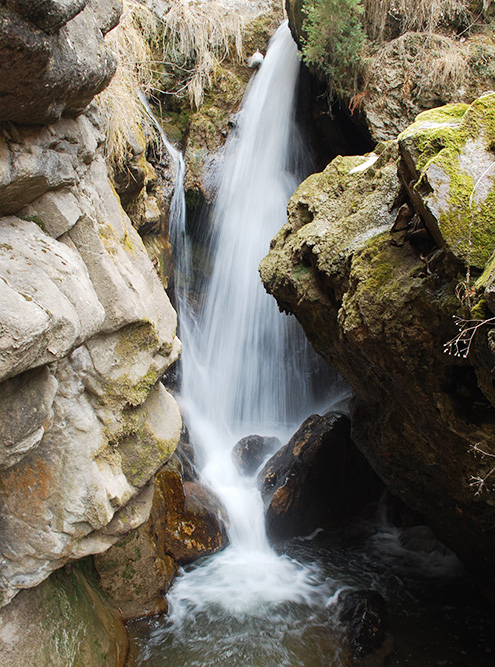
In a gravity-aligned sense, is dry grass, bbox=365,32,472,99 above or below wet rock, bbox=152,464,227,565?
above

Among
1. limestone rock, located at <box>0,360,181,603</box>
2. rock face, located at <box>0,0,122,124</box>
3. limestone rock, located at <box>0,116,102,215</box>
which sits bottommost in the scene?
limestone rock, located at <box>0,360,181,603</box>

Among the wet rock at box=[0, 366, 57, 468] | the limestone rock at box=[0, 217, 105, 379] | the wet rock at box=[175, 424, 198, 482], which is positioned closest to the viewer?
the limestone rock at box=[0, 217, 105, 379]

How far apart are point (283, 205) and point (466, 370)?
710 centimetres

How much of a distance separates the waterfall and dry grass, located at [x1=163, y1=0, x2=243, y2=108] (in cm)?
98

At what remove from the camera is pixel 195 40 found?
973 centimetres

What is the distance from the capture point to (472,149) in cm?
287

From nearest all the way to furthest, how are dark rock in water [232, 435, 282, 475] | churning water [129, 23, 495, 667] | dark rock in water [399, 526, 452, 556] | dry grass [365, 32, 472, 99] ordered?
churning water [129, 23, 495, 667] → dark rock in water [399, 526, 452, 556] → dry grass [365, 32, 472, 99] → dark rock in water [232, 435, 282, 475]

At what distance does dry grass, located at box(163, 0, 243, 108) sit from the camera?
9.59m

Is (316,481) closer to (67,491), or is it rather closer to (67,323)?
(67,491)

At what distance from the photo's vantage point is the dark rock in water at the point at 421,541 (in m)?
6.03

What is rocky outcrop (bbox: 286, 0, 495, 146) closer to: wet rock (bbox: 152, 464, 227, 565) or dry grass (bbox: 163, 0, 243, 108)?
dry grass (bbox: 163, 0, 243, 108)

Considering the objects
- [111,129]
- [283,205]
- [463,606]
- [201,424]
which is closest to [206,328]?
[201,424]

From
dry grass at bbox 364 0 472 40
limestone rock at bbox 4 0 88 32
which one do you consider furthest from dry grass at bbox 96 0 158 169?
dry grass at bbox 364 0 472 40

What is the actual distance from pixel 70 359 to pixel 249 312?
19.5 ft
